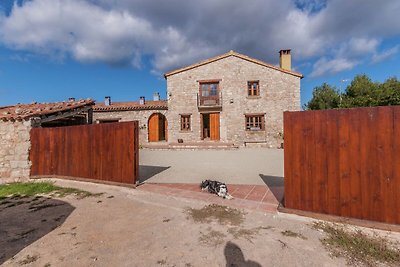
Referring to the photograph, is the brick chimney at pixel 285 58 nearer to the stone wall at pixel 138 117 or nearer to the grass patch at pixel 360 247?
the stone wall at pixel 138 117

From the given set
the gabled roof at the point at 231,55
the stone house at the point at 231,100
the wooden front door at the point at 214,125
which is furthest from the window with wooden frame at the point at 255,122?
the gabled roof at the point at 231,55

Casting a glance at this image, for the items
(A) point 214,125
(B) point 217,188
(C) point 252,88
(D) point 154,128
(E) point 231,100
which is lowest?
(B) point 217,188

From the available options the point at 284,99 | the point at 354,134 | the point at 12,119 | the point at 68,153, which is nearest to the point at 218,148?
the point at 284,99

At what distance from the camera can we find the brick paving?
4.54 metres

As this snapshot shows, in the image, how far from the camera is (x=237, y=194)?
525cm

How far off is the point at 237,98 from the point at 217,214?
15057mm

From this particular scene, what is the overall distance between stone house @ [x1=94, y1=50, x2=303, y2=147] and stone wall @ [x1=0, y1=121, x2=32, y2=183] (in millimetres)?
10725

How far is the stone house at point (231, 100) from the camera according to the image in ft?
58.5

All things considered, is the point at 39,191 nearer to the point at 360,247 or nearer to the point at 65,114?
the point at 65,114

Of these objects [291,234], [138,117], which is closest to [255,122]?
[138,117]

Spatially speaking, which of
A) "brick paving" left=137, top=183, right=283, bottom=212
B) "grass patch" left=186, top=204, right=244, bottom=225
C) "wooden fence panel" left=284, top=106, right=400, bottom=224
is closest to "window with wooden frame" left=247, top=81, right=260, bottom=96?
"brick paving" left=137, top=183, right=283, bottom=212

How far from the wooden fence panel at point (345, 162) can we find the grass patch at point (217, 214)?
0.95 metres

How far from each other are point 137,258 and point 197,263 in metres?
0.77

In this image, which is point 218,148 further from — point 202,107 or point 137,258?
point 137,258
